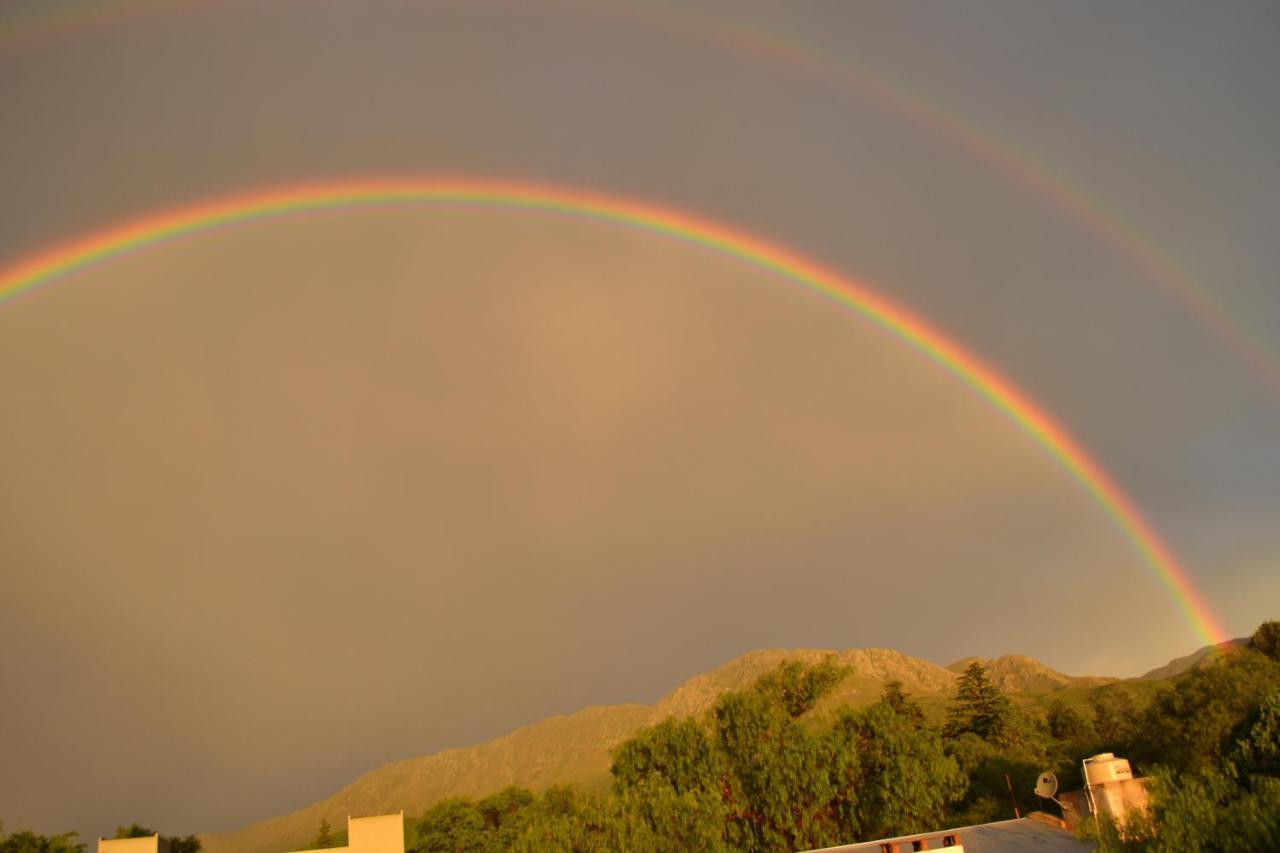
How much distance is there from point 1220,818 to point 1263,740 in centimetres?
1345

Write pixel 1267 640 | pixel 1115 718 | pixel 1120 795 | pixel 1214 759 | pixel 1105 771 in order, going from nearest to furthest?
1. pixel 1120 795
2. pixel 1105 771
3. pixel 1214 759
4. pixel 1267 640
5. pixel 1115 718

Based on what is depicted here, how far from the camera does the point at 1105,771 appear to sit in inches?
1003

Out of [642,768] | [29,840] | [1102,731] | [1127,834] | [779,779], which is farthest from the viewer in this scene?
[1102,731]

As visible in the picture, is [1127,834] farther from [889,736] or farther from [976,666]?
[976,666]

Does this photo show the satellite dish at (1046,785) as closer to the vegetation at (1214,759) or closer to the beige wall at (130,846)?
the vegetation at (1214,759)

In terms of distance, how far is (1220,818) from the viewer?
18891mm

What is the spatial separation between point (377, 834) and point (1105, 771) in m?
27.4

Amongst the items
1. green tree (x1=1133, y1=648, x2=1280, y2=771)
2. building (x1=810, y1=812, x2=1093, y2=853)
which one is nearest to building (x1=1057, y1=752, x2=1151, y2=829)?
building (x1=810, y1=812, x2=1093, y2=853)

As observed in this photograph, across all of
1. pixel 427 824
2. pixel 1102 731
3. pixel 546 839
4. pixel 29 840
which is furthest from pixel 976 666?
pixel 29 840

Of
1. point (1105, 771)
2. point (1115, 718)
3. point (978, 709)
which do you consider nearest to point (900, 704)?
point (978, 709)

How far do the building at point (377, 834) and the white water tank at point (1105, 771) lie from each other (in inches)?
1011

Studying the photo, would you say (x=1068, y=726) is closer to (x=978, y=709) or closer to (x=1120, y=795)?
(x=978, y=709)

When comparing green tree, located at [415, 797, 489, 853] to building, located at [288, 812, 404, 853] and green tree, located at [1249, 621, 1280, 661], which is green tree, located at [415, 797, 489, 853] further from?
green tree, located at [1249, 621, 1280, 661]

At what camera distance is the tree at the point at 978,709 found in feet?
302
